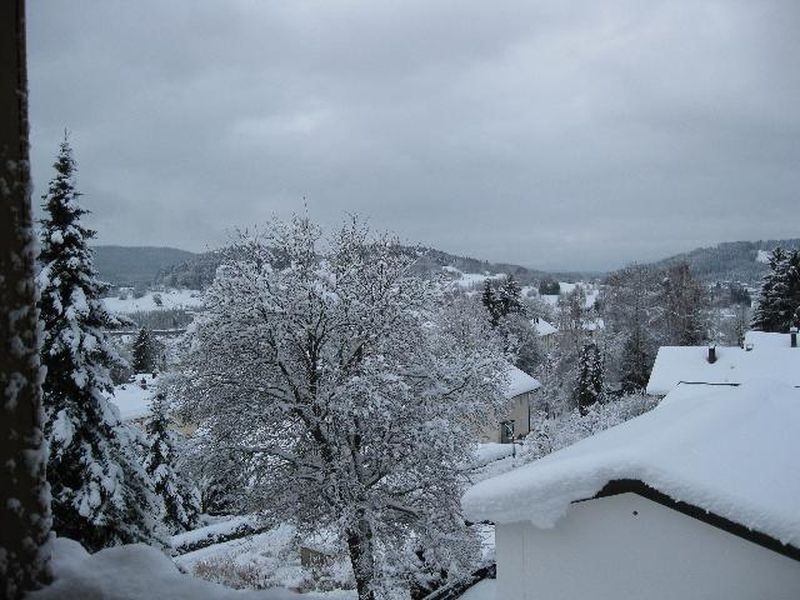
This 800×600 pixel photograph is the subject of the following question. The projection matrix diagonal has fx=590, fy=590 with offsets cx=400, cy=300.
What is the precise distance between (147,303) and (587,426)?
2450 cm

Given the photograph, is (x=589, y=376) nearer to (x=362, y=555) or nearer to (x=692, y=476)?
(x=362, y=555)

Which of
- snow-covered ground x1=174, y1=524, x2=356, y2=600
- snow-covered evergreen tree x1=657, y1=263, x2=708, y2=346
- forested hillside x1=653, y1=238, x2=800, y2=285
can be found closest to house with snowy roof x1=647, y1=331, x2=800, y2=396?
snow-covered evergreen tree x1=657, y1=263, x2=708, y2=346

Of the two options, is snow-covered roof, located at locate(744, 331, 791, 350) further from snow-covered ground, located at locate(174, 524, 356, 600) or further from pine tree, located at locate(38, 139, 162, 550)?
pine tree, located at locate(38, 139, 162, 550)

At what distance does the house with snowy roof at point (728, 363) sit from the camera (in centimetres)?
2988

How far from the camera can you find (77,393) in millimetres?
12156

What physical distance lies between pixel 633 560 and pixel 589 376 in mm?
41459

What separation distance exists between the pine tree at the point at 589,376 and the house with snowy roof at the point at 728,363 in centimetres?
1090

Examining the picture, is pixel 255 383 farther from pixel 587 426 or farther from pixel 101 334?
pixel 587 426

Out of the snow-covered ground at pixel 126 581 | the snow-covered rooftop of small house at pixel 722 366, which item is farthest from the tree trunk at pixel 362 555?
the snow-covered rooftop of small house at pixel 722 366

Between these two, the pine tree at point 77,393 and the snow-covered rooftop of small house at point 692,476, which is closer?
the snow-covered rooftop of small house at point 692,476

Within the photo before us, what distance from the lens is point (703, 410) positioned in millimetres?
8562

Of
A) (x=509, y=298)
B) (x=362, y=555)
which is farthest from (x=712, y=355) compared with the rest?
(x=362, y=555)

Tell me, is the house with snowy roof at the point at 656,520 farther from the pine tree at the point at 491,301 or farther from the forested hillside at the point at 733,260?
the forested hillside at the point at 733,260

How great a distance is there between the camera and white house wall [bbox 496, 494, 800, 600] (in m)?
5.65
